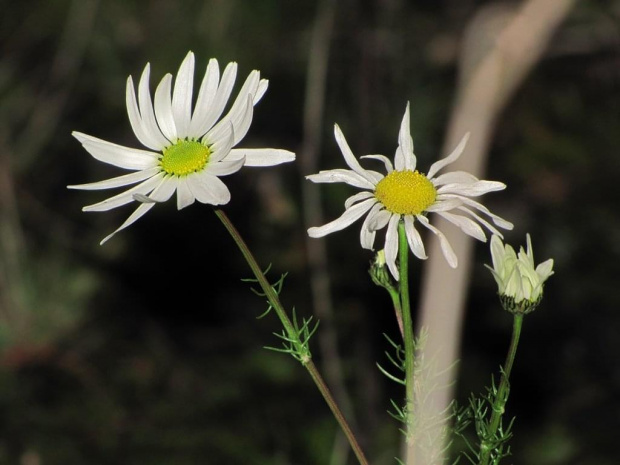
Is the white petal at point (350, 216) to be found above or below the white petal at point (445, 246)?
above

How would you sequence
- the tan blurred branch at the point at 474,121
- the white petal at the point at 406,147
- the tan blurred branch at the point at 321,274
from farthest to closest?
1. the tan blurred branch at the point at 321,274
2. the white petal at the point at 406,147
3. the tan blurred branch at the point at 474,121

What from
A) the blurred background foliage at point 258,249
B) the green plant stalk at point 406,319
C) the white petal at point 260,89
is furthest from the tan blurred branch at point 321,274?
the white petal at point 260,89

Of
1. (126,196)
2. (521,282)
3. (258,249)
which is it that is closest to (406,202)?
(521,282)

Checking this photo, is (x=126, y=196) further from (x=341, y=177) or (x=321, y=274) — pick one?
(x=321, y=274)

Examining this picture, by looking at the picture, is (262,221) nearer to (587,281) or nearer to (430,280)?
(587,281)

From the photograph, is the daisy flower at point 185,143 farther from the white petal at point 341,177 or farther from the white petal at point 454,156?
the white petal at point 454,156
